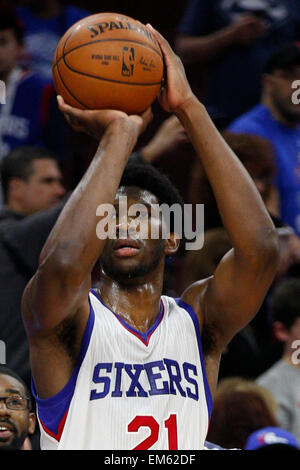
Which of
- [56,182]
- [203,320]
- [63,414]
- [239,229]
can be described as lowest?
[63,414]

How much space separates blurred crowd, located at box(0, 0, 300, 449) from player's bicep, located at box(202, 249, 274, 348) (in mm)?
715

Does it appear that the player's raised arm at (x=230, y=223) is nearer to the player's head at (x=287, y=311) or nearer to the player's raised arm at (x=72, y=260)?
the player's raised arm at (x=72, y=260)

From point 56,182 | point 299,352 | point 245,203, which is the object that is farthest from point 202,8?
point 245,203

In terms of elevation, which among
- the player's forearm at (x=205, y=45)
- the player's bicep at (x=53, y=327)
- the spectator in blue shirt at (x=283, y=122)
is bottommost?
the player's bicep at (x=53, y=327)

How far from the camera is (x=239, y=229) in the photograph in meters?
3.33

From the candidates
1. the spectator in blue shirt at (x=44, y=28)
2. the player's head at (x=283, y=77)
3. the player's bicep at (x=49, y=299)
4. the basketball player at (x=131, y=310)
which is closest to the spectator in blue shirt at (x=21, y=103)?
the spectator in blue shirt at (x=44, y=28)

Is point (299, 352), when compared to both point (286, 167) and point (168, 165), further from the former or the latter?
point (168, 165)

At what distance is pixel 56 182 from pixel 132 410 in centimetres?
257

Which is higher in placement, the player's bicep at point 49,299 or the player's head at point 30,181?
the player's head at point 30,181

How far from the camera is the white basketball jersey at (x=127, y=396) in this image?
3197mm

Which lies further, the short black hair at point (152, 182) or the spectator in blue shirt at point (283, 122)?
the spectator in blue shirt at point (283, 122)

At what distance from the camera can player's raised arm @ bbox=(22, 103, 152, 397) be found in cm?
302

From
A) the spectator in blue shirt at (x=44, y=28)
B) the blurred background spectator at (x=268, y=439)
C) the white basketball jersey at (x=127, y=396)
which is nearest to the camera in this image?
the white basketball jersey at (x=127, y=396)

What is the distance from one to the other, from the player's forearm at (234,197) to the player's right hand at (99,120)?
255 millimetres
